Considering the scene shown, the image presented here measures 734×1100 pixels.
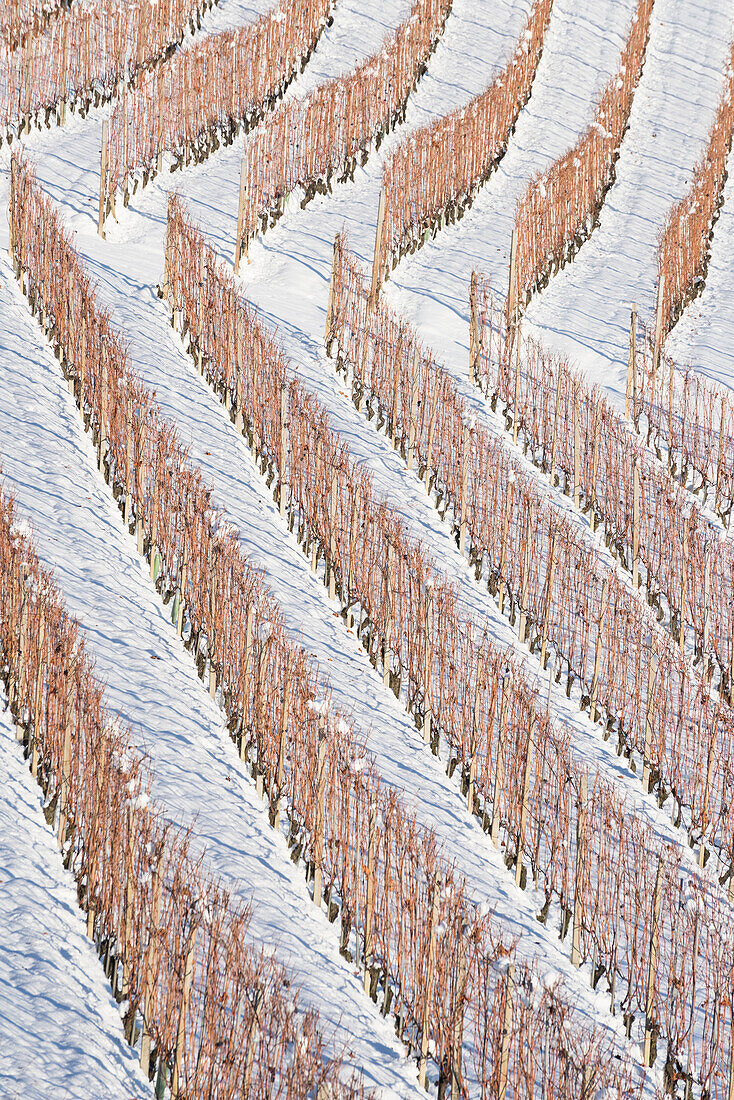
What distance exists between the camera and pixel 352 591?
29.2 ft

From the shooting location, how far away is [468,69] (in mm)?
19984

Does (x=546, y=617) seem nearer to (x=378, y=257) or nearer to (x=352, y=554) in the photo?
(x=352, y=554)

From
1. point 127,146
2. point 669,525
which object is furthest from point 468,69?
point 669,525

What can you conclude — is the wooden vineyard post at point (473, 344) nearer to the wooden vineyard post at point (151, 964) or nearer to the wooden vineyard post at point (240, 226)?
the wooden vineyard post at point (240, 226)

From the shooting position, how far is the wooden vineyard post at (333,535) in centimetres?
895

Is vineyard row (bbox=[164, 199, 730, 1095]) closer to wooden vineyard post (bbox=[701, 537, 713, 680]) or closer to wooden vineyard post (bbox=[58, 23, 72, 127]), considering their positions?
wooden vineyard post (bbox=[701, 537, 713, 680])

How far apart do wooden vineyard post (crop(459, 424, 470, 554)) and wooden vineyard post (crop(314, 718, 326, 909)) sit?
3775mm

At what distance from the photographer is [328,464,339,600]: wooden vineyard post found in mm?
8953

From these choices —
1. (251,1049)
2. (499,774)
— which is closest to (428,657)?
(499,774)

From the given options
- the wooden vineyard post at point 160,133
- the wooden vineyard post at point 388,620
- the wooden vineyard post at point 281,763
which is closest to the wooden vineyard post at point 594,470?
the wooden vineyard post at point 388,620

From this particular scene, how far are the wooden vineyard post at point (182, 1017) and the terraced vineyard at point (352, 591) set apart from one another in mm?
29

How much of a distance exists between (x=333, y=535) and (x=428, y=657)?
163cm

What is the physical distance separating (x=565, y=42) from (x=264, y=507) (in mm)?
15618

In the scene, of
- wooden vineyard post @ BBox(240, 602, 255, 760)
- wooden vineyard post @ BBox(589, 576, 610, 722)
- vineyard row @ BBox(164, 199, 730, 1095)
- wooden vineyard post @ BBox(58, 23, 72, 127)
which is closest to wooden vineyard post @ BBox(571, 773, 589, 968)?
vineyard row @ BBox(164, 199, 730, 1095)
